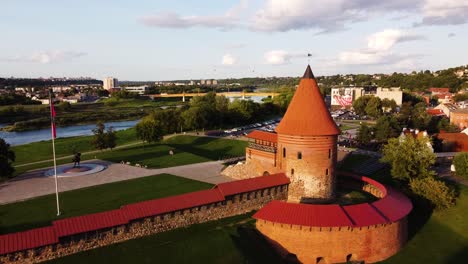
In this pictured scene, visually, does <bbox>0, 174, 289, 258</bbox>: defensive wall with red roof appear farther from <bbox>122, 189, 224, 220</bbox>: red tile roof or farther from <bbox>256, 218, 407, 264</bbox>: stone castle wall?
<bbox>256, 218, 407, 264</bbox>: stone castle wall

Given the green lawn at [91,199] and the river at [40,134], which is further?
the river at [40,134]

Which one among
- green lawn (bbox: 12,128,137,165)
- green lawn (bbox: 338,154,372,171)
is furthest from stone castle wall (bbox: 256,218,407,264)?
green lawn (bbox: 12,128,137,165)

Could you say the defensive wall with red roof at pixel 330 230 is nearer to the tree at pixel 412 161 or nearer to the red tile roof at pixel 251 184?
the red tile roof at pixel 251 184

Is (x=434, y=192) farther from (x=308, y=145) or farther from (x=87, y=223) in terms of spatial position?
(x=87, y=223)

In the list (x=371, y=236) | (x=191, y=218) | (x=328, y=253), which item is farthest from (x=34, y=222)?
(x=371, y=236)

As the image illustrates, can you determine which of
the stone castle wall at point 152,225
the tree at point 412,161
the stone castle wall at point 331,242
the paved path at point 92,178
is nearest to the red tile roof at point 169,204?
the stone castle wall at point 152,225

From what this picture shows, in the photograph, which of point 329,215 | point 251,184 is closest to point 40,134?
point 251,184
